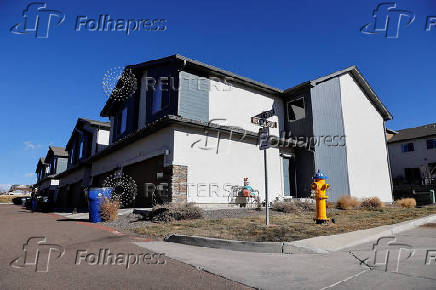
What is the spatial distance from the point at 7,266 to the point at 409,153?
1498 inches

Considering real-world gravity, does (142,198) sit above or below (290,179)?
below

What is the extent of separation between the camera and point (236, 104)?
1616cm

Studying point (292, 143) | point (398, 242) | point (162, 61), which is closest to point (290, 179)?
point (292, 143)

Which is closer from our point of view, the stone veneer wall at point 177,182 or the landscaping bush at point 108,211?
the landscaping bush at point 108,211

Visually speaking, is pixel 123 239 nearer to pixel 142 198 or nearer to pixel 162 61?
pixel 142 198

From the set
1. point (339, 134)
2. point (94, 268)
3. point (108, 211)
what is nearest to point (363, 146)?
point (339, 134)

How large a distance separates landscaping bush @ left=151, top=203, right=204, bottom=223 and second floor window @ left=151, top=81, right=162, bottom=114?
7.07 metres

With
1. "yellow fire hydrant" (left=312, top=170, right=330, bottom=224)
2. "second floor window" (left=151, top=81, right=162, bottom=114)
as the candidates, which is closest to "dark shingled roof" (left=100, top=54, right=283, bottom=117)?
"second floor window" (left=151, top=81, right=162, bottom=114)

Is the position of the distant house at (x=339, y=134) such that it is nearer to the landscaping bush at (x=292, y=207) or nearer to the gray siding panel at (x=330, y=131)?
the gray siding panel at (x=330, y=131)

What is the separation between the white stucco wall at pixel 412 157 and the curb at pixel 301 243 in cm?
3105

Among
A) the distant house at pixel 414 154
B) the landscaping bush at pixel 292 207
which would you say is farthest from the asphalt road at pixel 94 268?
the distant house at pixel 414 154

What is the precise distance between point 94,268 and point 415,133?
38.3 meters

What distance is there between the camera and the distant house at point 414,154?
3075 cm

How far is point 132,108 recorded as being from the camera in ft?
59.0
